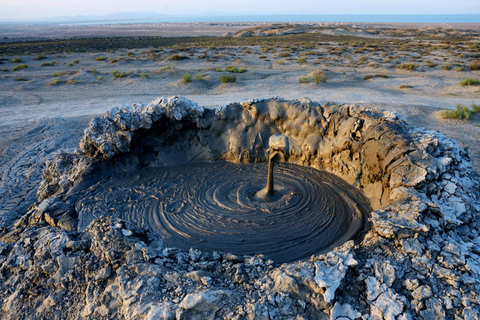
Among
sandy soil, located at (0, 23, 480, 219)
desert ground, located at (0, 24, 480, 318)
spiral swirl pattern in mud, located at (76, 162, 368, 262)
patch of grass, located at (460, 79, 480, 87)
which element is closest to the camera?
spiral swirl pattern in mud, located at (76, 162, 368, 262)

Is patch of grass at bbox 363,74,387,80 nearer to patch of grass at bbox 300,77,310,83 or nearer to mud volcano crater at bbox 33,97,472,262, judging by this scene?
patch of grass at bbox 300,77,310,83

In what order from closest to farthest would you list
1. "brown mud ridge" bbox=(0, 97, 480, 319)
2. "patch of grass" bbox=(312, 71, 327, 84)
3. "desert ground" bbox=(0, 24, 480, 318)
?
"brown mud ridge" bbox=(0, 97, 480, 319) < "desert ground" bbox=(0, 24, 480, 318) < "patch of grass" bbox=(312, 71, 327, 84)

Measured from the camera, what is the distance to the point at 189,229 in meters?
4.59

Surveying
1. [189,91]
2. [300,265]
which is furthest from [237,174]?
[189,91]

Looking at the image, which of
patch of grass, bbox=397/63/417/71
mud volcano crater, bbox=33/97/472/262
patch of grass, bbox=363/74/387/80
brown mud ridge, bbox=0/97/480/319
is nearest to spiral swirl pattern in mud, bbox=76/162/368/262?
mud volcano crater, bbox=33/97/472/262

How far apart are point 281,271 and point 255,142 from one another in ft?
12.9

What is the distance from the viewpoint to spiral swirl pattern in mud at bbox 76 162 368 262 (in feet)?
14.2

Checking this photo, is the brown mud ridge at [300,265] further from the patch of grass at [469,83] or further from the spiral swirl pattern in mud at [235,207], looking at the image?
the patch of grass at [469,83]

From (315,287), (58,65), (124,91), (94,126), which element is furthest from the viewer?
(58,65)

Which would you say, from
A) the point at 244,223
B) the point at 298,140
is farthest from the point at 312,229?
the point at 298,140

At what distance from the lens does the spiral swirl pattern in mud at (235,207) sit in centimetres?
432

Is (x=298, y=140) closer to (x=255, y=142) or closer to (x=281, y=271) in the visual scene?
(x=255, y=142)

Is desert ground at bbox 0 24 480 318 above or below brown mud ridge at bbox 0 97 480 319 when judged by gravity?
below

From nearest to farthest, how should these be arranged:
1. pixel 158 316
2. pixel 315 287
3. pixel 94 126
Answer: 1. pixel 158 316
2. pixel 315 287
3. pixel 94 126
